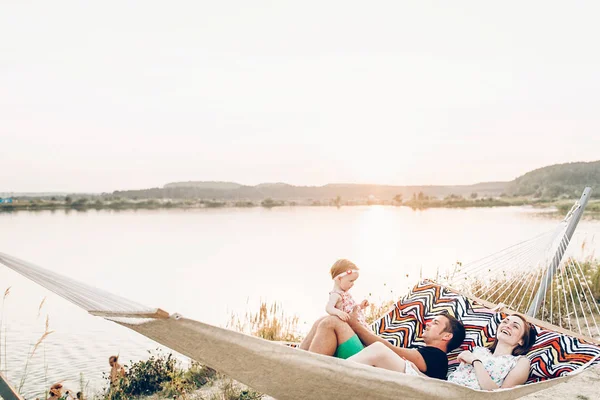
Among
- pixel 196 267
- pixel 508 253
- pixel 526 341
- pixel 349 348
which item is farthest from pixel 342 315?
pixel 196 267

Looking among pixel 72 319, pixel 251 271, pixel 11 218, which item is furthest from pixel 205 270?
pixel 11 218

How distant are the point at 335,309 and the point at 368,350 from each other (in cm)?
26

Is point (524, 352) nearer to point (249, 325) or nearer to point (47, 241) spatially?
point (249, 325)

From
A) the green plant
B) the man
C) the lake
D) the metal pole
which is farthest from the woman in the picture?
the green plant

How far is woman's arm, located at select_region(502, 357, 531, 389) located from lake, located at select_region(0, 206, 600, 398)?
140cm

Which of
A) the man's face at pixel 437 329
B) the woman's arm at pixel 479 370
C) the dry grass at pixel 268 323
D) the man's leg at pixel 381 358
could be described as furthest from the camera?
the dry grass at pixel 268 323

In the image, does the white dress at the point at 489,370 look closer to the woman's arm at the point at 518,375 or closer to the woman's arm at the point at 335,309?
the woman's arm at the point at 518,375

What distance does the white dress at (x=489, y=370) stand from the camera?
233 cm

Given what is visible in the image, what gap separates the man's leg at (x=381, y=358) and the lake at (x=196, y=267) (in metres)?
0.75

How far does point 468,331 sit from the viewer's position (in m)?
2.75

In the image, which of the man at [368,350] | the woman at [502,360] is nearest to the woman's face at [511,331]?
the woman at [502,360]

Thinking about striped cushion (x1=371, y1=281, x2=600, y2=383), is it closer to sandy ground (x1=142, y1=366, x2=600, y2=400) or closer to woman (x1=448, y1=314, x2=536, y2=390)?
woman (x1=448, y1=314, x2=536, y2=390)

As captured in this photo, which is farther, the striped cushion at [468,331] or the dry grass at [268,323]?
the dry grass at [268,323]

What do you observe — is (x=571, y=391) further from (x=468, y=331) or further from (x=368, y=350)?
(x=368, y=350)
